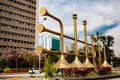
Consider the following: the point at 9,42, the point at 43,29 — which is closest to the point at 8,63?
the point at 9,42

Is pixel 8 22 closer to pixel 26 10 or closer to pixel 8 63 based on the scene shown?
pixel 26 10

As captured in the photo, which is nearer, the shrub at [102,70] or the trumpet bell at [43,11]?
the trumpet bell at [43,11]

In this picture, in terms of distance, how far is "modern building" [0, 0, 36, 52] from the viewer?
Result: 9306 cm

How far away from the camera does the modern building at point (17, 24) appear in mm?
93062

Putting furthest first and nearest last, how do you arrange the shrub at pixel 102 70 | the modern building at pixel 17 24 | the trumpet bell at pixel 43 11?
the modern building at pixel 17 24, the shrub at pixel 102 70, the trumpet bell at pixel 43 11

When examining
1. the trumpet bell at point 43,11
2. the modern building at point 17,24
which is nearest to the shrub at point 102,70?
the trumpet bell at point 43,11

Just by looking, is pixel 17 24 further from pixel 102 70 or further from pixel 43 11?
pixel 43 11

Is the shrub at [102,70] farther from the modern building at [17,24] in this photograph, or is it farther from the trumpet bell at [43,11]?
the modern building at [17,24]

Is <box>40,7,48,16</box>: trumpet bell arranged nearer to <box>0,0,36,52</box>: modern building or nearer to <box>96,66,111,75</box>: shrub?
<box>96,66,111,75</box>: shrub

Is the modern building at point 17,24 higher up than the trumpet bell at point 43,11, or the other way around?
the modern building at point 17,24

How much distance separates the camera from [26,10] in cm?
10469

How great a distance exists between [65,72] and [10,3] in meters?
68.7

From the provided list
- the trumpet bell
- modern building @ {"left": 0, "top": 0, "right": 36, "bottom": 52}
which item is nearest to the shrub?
the trumpet bell

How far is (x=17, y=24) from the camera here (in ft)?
326
